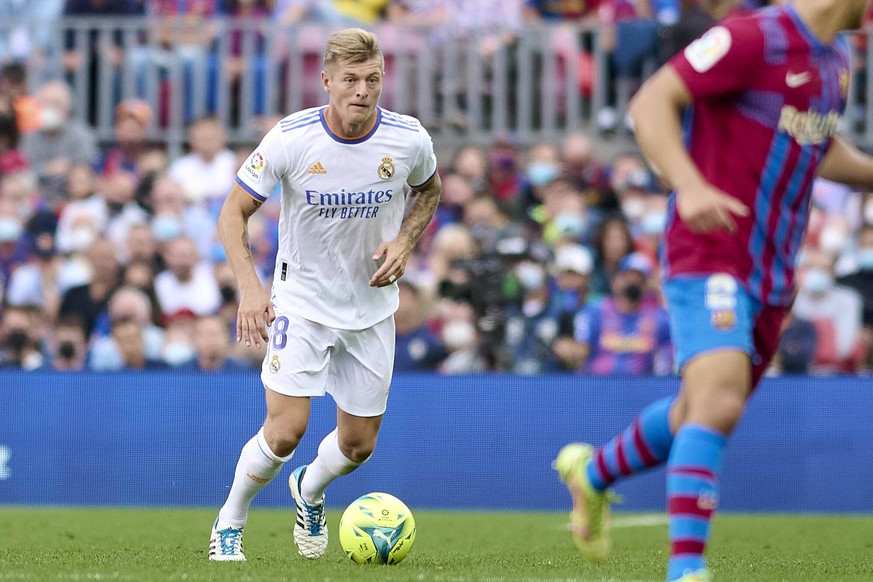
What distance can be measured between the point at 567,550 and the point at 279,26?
866cm

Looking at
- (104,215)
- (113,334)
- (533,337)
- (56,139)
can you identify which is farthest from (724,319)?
(56,139)

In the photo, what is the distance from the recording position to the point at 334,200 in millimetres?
7359

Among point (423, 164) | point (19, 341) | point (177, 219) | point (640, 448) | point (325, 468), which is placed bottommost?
point (19, 341)

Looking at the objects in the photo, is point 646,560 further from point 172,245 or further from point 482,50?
point 482,50

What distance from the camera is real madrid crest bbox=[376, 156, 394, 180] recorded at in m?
7.41

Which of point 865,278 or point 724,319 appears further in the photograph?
point 865,278

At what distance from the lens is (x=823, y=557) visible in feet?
26.8

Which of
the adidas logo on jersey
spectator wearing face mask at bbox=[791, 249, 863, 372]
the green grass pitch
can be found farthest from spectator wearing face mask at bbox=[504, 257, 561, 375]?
the adidas logo on jersey

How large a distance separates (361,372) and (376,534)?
2.69 ft

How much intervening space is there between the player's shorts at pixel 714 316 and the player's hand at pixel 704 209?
1.03ft

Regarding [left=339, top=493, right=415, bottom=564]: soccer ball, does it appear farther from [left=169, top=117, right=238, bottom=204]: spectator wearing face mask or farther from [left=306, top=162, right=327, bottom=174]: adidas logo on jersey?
[left=169, top=117, right=238, bottom=204]: spectator wearing face mask

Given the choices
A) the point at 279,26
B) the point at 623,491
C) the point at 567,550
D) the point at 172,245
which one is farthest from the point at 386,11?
the point at 567,550

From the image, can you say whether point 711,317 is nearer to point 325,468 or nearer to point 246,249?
point 246,249

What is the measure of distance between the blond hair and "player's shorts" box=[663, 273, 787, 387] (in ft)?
6.98
